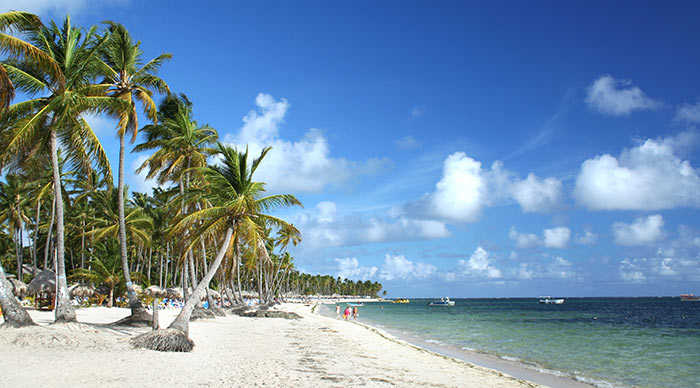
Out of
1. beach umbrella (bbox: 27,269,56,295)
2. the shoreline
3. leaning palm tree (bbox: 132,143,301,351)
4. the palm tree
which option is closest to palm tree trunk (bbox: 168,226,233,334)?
leaning palm tree (bbox: 132,143,301,351)

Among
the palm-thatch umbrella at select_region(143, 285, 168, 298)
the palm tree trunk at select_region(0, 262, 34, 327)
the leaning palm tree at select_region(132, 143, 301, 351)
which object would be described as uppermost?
the leaning palm tree at select_region(132, 143, 301, 351)

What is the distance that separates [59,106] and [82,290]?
932 inches

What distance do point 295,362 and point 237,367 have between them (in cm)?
190

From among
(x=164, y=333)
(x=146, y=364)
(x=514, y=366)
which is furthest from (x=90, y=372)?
(x=514, y=366)

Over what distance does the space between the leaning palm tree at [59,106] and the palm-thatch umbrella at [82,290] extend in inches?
816

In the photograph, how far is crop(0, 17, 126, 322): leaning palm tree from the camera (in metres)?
12.9

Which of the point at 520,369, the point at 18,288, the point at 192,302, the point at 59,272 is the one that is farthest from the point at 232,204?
the point at 18,288

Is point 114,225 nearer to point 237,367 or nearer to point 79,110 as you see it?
point 79,110

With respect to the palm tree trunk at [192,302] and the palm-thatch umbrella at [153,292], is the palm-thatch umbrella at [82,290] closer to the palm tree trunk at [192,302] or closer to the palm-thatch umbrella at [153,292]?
the palm-thatch umbrella at [153,292]

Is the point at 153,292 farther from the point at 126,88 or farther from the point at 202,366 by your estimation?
the point at 202,366

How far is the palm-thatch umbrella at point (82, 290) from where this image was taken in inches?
1228

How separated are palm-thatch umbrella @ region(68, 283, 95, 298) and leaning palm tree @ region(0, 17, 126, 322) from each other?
816 inches

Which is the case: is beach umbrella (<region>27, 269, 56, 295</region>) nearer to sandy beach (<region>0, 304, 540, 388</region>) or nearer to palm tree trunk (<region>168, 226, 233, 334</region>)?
sandy beach (<region>0, 304, 540, 388</region>)

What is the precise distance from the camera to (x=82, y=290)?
32031 millimetres
